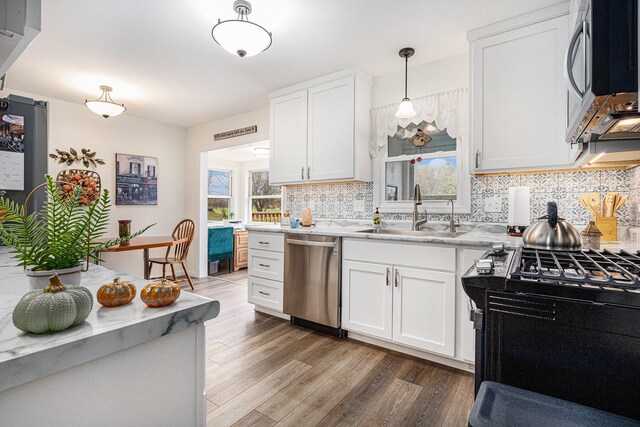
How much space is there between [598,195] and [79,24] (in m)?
3.83

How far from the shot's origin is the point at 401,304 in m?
2.28

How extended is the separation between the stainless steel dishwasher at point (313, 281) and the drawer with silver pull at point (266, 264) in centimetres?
10

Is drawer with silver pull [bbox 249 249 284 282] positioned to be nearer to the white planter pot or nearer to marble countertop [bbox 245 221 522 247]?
marble countertop [bbox 245 221 522 247]

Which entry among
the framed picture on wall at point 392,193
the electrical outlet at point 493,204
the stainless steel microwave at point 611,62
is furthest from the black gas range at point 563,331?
the framed picture on wall at point 392,193

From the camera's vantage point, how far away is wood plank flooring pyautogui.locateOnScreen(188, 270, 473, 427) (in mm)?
1650

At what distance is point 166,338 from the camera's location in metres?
0.70

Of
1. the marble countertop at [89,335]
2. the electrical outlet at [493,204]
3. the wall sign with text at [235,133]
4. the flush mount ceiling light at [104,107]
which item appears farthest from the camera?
the wall sign with text at [235,133]

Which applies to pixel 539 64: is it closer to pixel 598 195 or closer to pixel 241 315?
pixel 598 195

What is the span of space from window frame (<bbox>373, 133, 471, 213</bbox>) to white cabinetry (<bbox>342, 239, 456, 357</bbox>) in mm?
723

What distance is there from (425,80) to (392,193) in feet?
3.53

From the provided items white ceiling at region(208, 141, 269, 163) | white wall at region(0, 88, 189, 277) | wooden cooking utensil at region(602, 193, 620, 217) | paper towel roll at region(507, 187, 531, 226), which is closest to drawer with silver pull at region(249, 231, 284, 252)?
paper towel roll at region(507, 187, 531, 226)

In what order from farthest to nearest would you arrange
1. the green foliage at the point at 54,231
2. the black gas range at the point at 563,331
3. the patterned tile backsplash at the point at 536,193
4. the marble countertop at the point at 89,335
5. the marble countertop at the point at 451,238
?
the patterned tile backsplash at the point at 536,193, the marble countertop at the point at 451,238, the black gas range at the point at 563,331, the green foliage at the point at 54,231, the marble countertop at the point at 89,335

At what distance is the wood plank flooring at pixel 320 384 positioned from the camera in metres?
1.65

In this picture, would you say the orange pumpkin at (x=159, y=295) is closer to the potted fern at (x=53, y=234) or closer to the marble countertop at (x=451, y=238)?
the potted fern at (x=53, y=234)
